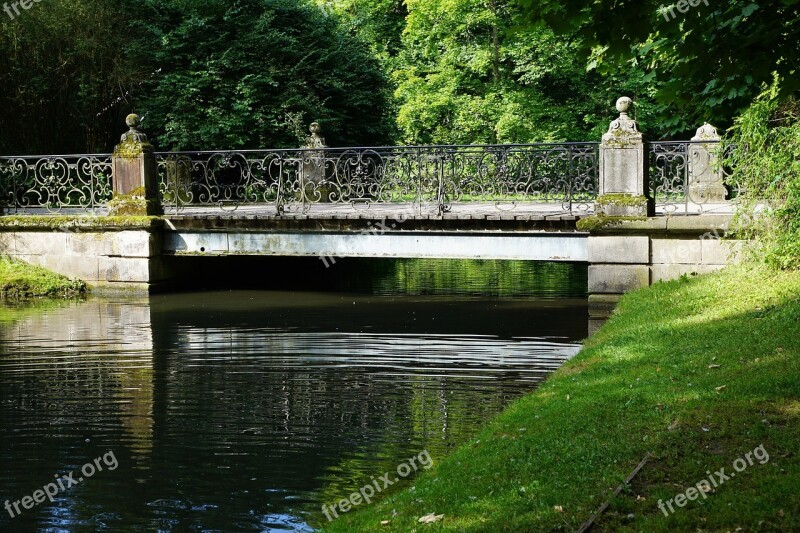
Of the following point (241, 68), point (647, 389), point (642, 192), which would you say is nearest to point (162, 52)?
point (241, 68)

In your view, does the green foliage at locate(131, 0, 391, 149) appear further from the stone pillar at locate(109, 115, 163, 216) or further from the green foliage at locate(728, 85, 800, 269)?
the green foliage at locate(728, 85, 800, 269)

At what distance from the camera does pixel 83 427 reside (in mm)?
9109

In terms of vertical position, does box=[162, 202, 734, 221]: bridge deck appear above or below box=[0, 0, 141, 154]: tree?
below

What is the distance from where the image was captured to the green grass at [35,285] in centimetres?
1878

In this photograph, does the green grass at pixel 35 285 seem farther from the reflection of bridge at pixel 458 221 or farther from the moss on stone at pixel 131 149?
the moss on stone at pixel 131 149

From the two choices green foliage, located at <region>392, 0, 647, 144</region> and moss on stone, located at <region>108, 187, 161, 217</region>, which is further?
green foliage, located at <region>392, 0, 647, 144</region>

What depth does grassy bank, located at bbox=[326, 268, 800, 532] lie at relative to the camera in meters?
5.28

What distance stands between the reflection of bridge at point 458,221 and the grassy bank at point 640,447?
5496 mm

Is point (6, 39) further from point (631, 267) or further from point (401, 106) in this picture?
point (631, 267)

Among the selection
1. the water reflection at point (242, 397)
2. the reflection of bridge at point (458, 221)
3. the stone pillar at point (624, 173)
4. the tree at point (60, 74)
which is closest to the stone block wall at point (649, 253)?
the reflection of bridge at point (458, 221)

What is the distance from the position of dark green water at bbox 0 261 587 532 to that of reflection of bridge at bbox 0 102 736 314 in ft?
3.43

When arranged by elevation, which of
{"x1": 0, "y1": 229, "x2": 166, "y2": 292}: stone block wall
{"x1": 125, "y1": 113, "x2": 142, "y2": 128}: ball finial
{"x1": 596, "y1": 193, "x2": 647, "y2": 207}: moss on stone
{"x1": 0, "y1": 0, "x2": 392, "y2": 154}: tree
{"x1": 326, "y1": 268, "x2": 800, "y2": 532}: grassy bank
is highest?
{"x1": 0, "y1": 0, "x2": 392, "y2": 154}: tree

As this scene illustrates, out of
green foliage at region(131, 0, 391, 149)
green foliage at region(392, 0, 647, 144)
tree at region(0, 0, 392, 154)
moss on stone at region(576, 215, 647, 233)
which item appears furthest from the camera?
green foliage at region(392, 0, 647, 144)

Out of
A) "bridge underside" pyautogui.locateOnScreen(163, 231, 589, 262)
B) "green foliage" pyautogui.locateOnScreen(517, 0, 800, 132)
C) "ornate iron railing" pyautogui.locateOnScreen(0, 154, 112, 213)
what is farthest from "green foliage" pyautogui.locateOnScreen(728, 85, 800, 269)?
"ornate iron railing" pyautogui.locateOnScreen(0, 154, 112, 213)
